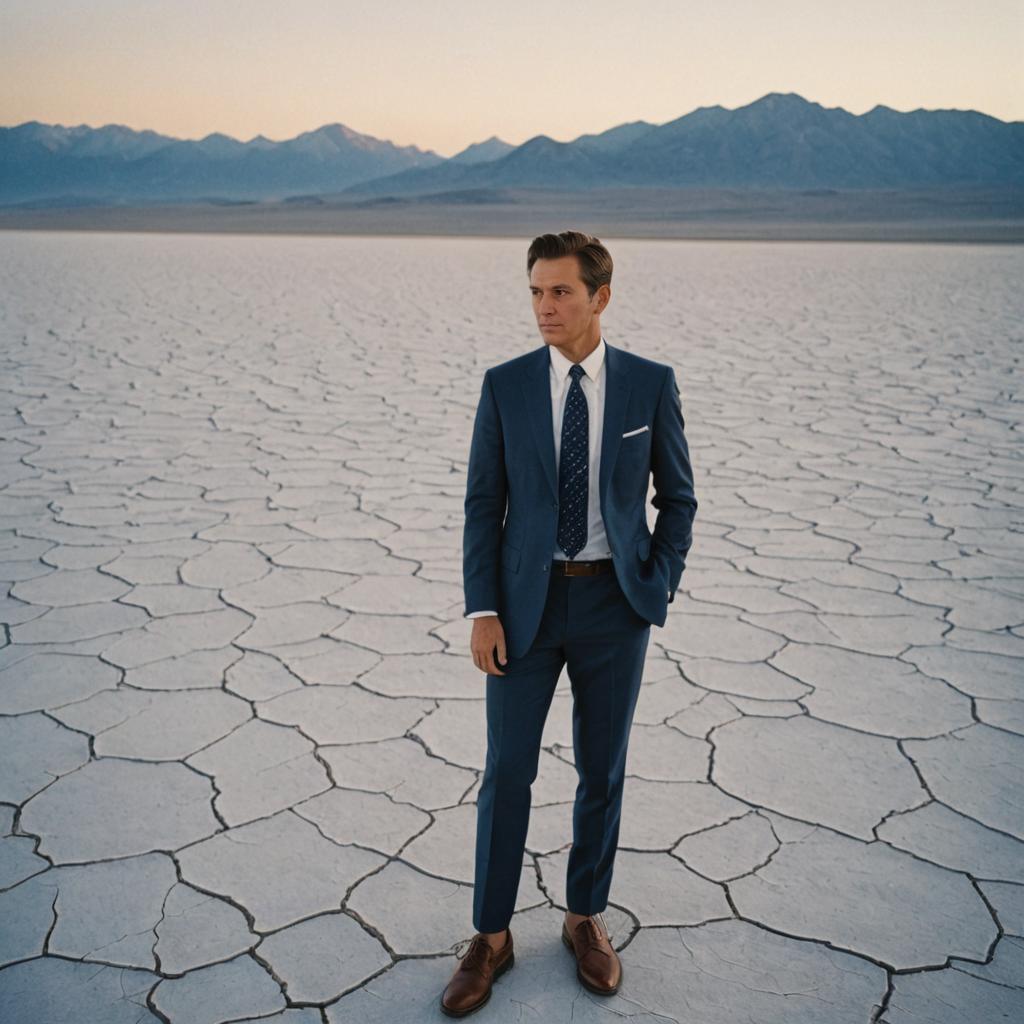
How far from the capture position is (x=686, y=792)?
7.65 feet

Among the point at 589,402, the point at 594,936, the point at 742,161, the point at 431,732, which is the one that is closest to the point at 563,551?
the point at 589,402

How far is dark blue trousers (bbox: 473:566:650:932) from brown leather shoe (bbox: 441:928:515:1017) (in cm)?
4

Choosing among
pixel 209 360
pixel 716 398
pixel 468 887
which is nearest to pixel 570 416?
pixel 468 887

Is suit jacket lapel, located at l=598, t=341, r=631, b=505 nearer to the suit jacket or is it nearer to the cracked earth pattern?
the suit jacket

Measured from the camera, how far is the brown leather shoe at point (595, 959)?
1.72 metres

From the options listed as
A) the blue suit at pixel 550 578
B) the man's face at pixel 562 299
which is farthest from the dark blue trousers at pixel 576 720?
the man's face at pixel 562 299

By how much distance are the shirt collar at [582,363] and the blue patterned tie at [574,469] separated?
12mm

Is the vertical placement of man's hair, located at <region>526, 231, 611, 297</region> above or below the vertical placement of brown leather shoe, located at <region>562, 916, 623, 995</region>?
above

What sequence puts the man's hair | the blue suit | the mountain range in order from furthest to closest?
the mountain range → the blue suit → the man's hair

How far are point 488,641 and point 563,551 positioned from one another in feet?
0.61

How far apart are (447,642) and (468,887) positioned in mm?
1135

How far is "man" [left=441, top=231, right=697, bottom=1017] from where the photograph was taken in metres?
1.58

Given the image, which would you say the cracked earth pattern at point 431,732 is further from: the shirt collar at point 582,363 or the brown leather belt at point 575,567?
the shirt collar at point 582,363

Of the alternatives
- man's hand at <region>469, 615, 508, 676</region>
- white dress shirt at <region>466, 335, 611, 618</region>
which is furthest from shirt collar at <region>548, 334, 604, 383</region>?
man's hand at <region>469, 615, 508, 676</region>
